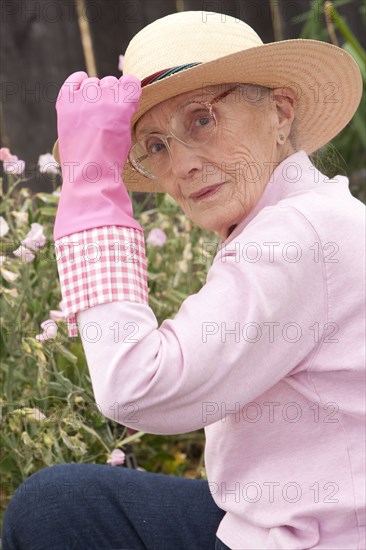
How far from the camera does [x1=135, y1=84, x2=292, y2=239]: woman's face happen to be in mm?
1595

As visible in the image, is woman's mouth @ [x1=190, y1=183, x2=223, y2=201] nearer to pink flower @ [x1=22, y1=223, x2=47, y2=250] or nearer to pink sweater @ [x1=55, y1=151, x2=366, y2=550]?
pink sweater @ [x1=55, y1=151, x2=366, y2=550]

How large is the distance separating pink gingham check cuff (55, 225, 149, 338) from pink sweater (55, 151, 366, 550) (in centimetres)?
2

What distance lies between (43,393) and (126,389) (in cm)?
100

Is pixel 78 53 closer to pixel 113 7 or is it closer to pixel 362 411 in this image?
A: pixel 113 7

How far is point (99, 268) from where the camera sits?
1.39 metres

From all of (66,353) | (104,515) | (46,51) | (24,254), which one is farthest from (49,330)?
(46,51)

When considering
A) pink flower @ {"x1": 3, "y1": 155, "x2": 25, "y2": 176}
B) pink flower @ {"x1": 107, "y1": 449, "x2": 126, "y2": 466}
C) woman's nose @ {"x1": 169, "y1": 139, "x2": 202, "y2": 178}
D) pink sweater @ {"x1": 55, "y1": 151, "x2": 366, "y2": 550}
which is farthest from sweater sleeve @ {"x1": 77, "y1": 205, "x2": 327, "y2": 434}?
pink flower @ {"x1": 3, "y1": 155, "x2": 25, "y2": 176}

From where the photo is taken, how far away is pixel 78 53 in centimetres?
392

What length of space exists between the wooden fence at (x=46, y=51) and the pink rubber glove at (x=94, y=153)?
231 cm

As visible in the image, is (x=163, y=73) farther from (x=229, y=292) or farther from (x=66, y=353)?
(x=66, y=353)

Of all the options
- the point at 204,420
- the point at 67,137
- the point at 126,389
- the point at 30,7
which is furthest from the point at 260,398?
the point at 30,7

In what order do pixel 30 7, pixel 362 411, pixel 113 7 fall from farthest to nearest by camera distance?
1. pixel 113 7
2. pixel 30 7
3. pixel 362 411

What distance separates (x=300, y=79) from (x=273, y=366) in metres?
0.55

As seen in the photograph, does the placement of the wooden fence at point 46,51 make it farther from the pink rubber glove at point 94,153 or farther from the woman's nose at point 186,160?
the pink rubber glove at point 94,153
